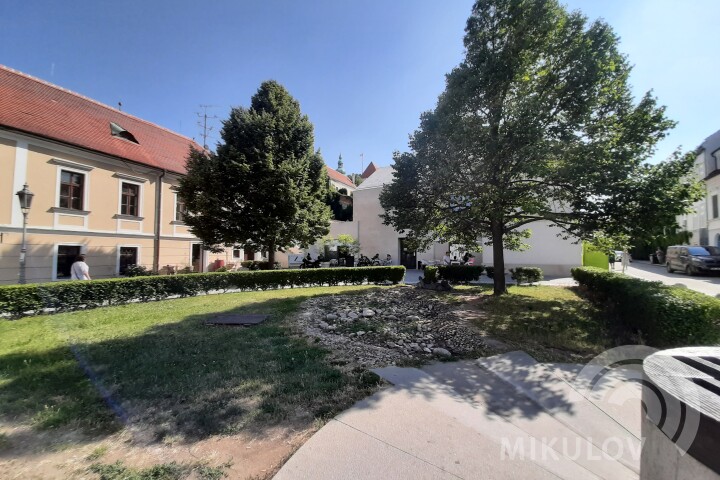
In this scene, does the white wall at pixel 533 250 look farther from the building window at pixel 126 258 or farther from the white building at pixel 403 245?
the building window at pixel 126 258

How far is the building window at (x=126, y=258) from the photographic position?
16891mm

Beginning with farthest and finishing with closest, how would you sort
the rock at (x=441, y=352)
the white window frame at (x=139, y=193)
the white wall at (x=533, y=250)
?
the white wall at (x=533, y=250)
the white window frame at (x=139, y=193)
the rock at (x=441, y=352)

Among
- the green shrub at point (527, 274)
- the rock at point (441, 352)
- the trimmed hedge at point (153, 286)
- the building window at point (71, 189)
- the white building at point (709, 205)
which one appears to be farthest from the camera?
the white building at point (709, 205)

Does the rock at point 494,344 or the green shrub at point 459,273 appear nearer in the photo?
the rock at point 494,344

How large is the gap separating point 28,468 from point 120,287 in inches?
378

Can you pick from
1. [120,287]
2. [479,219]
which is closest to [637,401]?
[479,219]

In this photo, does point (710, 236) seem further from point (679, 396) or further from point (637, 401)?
point (679, 396)

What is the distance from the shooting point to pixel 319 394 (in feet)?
12.0

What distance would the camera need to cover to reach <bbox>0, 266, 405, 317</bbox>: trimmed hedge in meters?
8.82

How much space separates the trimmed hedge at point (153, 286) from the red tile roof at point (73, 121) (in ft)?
28.9

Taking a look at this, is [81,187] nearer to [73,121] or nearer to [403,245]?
[73,121]

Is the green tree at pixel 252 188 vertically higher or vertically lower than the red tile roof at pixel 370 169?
lower

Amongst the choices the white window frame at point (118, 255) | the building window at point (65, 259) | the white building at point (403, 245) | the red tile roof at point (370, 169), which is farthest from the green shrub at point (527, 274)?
the red tile roof at point (370, 169)

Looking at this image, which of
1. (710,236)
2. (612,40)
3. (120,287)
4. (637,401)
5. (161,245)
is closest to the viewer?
(637,401)
